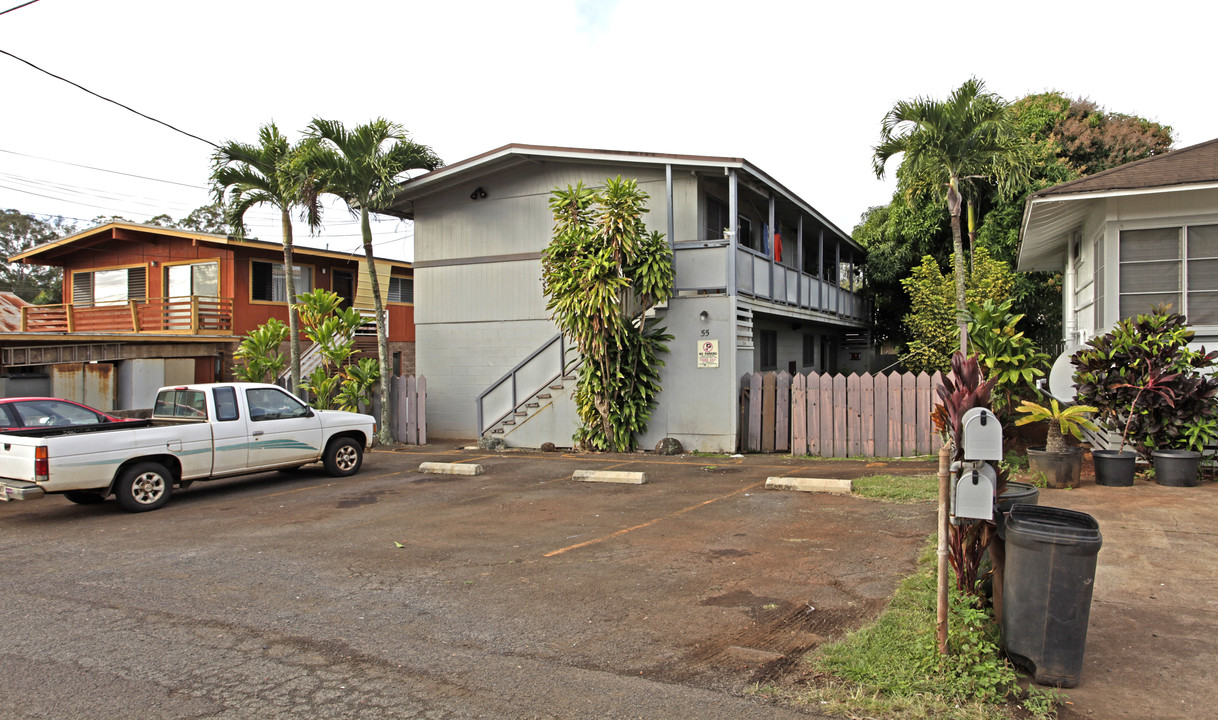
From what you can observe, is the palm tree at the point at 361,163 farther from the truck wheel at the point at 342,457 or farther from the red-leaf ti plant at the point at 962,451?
the red-leaf ti plant at the point at 962,451

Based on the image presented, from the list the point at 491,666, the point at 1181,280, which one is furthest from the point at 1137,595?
the point at 1181,280

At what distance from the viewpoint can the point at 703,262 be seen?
15125mm

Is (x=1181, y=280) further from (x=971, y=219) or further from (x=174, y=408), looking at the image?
(x=174, y=408)

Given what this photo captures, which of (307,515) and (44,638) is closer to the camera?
(44,638)

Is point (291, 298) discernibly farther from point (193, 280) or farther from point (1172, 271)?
point (1172, 271)

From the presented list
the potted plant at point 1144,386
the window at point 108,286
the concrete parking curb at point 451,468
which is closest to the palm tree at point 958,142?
the potted plant at point 1144,386

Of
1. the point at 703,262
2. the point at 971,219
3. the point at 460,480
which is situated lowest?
the point at 460,480

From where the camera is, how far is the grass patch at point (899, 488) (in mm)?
9305

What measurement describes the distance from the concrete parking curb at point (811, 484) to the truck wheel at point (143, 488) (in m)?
8.20

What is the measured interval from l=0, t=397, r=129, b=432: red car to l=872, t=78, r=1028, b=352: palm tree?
1595 centimetres

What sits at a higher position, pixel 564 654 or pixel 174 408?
pixel 174 408

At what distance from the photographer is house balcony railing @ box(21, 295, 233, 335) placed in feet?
75.4

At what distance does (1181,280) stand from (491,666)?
11.3 meters

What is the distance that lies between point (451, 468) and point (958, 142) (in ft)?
42.5
